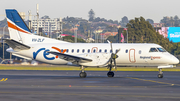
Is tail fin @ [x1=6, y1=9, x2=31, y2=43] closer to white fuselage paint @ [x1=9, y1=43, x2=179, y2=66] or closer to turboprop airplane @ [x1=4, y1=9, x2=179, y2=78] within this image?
turboprop airplane @ [x1=4, y1=9, x2=179, y2=78]

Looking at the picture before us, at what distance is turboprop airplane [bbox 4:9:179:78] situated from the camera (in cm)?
2856

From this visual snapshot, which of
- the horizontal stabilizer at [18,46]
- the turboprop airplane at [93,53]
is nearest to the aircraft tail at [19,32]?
the turboprop airplane at [93,53]

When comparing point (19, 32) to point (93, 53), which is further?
point (19, 32)

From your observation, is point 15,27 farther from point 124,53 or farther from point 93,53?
point 124,53

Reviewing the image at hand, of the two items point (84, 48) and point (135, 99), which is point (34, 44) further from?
point (135, 99)

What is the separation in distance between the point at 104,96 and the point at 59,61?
53.5ft

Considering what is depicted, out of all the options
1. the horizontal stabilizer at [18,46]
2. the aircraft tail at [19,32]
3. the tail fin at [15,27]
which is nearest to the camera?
the horizontal stabilizer at [18,46]

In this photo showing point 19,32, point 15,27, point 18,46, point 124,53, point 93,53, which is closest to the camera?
point 93,53

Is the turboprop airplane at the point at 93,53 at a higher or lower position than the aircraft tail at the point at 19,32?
lower

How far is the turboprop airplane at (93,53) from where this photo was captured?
28.6m

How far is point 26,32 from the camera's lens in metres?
34.0

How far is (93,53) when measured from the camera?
2883 cm

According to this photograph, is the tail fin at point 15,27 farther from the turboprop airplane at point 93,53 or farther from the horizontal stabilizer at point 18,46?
the horizontal stabilizer at point 18,46

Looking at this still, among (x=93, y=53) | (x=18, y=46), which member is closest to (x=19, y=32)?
(x=18, y=46)
